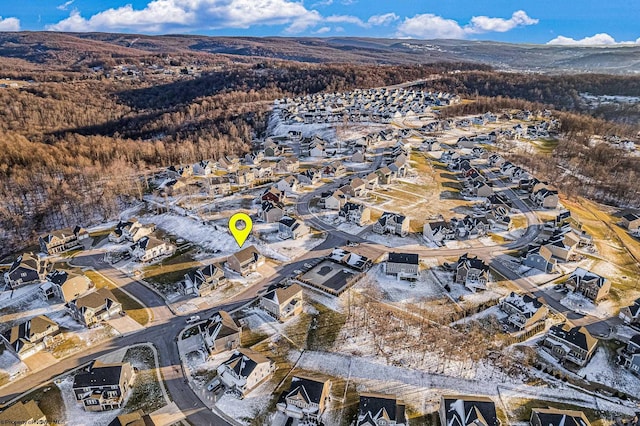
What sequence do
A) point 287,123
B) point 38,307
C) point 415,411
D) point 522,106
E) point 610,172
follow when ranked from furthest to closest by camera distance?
point 522,106 → point 287,123 → point 610,172 → point 38,307 → point 415,411

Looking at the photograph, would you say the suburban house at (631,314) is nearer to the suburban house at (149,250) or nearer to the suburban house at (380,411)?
the suburban house at (380,411)

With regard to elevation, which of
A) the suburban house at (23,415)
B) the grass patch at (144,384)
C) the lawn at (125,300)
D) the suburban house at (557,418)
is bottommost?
the grass patch at (144,384)

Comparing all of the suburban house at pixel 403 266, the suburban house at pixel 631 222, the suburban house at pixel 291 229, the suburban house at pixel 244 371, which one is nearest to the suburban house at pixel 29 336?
the suburban house at pixel 244 371

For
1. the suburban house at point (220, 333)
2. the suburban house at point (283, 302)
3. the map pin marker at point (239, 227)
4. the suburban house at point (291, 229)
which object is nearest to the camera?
the suburban house at point (220, 333)

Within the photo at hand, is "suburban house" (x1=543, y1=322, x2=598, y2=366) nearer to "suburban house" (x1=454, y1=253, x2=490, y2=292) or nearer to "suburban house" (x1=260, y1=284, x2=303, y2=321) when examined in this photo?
"suburban house" (x1=454, y1=253, x2=490, y2=292)

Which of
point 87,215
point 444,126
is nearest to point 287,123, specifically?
point 444,126

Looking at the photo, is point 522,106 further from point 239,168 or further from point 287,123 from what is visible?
point 239,168

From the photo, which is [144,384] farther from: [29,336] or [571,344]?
[571,344]
